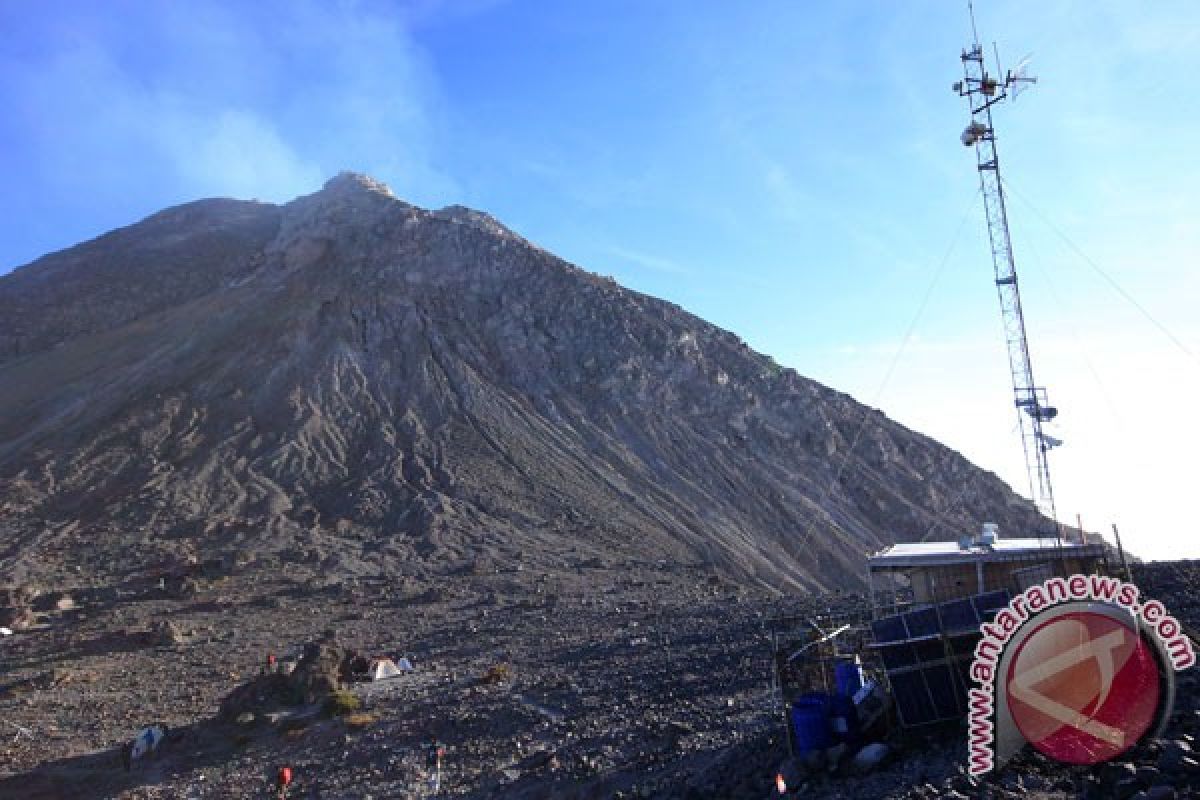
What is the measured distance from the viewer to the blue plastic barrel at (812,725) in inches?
370

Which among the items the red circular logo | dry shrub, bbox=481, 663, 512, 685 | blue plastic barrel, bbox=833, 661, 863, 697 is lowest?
dry shrub, bbox=481, 663, 512, 685

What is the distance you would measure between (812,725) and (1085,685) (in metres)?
3.79

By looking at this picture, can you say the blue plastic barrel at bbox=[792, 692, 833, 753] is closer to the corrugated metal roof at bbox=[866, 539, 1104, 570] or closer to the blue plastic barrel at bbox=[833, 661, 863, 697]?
the blue plastic barrel at bbox=[833, 661, 863, 697]

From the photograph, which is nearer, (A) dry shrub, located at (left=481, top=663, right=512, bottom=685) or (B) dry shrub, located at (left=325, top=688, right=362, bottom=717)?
(B) dry shrub, located at (left=325, top=688, right=362, bottom=717)

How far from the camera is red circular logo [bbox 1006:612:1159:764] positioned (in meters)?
6.12

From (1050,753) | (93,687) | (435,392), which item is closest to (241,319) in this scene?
(435,392)

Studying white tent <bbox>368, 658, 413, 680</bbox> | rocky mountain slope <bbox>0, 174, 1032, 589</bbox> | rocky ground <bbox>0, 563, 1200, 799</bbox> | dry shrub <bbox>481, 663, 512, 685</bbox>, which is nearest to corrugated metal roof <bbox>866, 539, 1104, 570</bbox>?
rocky ground <bbox>0, 563, 1200, 799</bbox>

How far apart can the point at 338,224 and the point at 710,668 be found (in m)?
60.6

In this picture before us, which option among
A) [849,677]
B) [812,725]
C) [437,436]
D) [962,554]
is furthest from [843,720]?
[437,436]

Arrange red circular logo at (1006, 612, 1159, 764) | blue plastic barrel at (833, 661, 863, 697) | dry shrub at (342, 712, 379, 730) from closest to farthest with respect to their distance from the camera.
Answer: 1. red circular logo at (1006, 612, 1159, 764)
2. blue plastic barrel at (833, 661, 863, 697)
3. dry shrub at (342, 712, 379, 730)

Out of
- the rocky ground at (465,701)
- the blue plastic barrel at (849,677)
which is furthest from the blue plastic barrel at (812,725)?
the blue plastic barrel at (849,677)

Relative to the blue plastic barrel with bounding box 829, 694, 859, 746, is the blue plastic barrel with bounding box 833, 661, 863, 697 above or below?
above

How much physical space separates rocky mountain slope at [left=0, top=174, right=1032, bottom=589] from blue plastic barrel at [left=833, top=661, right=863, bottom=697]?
29.4m

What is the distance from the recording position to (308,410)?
52.8 m
